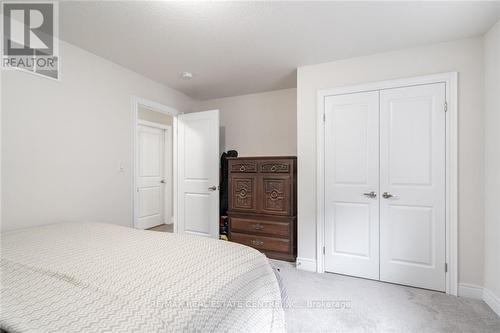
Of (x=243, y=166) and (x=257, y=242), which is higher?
(x=243, y=166)

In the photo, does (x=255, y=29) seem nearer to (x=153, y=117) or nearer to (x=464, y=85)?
(x=464, y=85)

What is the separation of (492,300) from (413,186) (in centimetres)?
107

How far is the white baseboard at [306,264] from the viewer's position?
2.81 meters

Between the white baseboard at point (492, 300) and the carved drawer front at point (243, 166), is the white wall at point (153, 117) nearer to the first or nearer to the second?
the carved drawer front at point (243, 166)

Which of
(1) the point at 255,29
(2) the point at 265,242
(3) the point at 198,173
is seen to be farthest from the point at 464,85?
(3) the point at 198,173

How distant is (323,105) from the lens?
2.79 m

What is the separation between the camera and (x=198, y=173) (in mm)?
3732

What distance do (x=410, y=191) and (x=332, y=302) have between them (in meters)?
1.33

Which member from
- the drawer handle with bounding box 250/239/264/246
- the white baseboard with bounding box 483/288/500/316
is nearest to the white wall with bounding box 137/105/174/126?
the drawer handle with bounding box 250/239/264/246

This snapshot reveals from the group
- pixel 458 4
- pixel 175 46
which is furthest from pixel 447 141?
pixel 175 46

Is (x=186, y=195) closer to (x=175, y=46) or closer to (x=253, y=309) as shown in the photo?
(x=175, y=46)

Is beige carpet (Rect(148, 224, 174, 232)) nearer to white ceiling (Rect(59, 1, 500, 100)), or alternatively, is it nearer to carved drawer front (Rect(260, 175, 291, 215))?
carved drawer front (Rect(260, 175, 291, 215))

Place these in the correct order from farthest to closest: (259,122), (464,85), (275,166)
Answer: (259,122)
(275,166)
(464,85)

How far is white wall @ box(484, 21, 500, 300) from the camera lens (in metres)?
1.98
